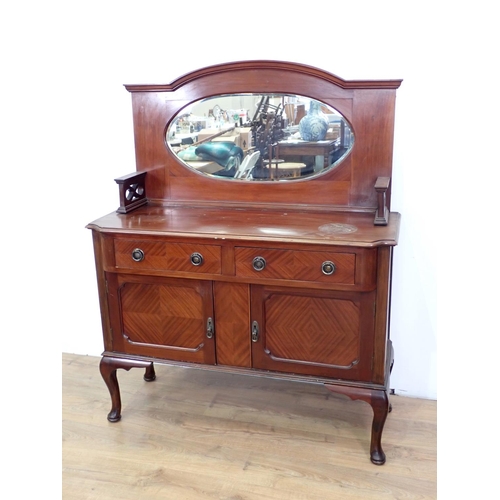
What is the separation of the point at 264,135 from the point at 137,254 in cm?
68

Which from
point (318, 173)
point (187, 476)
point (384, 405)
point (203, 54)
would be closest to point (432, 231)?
point (318, 173)

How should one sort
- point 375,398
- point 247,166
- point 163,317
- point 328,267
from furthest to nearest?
1. point 247,166
2. point 163,317
3. point 375,398
4. point 328,267

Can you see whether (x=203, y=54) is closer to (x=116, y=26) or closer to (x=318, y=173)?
(x=116, y=26)

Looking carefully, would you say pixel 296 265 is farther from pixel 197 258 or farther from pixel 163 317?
pixel 163 317

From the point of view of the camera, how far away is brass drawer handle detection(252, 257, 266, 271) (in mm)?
A: 1762

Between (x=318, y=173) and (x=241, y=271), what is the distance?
1.73 feet

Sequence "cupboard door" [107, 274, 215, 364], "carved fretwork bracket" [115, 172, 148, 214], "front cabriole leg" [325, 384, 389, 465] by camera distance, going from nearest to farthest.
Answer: "front cabriole leg" [325, 384, 389, 465], "cupboard door" [107, 274, 215, 364], "carved fretwork bracket" [115, 172, 148, 214]

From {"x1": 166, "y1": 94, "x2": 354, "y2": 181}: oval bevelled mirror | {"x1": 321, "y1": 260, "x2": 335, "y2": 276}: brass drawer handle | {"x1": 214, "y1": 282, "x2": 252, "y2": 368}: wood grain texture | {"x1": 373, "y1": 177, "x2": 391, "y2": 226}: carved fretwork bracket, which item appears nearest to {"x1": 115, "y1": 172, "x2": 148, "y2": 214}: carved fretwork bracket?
{"x1": 166, "y1": 94, "x2": 354, "y2": 181}: oval bevelled mirror

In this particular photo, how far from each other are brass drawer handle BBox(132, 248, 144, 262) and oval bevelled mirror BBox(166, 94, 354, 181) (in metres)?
0.47

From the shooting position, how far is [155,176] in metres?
2.20

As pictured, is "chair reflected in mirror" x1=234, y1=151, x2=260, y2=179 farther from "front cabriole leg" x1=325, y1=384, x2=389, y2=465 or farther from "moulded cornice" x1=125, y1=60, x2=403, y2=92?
"front cabriole leg" x1=325, y1=384, x2=389, y2=465

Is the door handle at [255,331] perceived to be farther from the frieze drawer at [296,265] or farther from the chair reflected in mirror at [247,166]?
the chair reflected in mirror at [247,166]

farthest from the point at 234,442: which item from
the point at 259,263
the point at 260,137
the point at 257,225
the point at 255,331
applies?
the point at 260,137

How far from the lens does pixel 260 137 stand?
203cm
